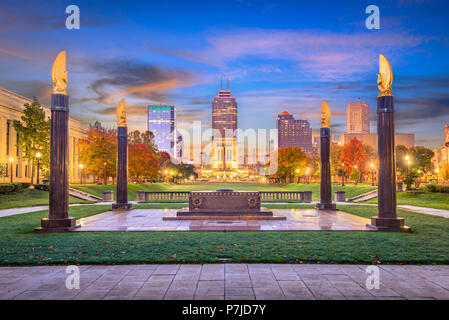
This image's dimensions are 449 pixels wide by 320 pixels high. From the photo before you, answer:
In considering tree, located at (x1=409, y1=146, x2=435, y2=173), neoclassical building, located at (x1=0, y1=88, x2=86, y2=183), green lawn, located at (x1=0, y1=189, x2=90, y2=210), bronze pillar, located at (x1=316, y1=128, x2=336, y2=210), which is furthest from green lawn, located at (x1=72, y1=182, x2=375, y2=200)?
tree, located at (x1=409, y1=146, x2=435, y2=173)

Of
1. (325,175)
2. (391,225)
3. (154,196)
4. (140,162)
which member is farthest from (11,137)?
(391,225)

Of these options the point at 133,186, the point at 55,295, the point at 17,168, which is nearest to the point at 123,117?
the point at 55,295

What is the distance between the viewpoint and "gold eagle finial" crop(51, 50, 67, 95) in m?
13.5

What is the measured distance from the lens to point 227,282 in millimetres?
6617

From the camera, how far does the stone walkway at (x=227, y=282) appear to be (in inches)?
231

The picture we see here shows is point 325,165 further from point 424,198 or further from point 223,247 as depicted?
point 424,198

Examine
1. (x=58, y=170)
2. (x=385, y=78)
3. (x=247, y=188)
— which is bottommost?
(x=247, y=188)

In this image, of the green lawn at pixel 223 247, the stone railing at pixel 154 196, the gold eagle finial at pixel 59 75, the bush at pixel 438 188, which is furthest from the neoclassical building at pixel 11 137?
the bush at pixel 438 188

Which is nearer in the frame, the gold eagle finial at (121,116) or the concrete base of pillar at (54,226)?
the concrete base of pillar at (54,226)

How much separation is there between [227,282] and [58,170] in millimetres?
9963

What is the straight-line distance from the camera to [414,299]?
567cm

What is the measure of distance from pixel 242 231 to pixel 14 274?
26.9ft

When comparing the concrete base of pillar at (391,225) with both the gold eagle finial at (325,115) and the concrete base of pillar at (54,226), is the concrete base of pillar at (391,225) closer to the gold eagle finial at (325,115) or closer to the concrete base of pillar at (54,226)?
the gold eagle finial at (325,115)

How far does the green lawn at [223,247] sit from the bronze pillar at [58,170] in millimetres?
973
